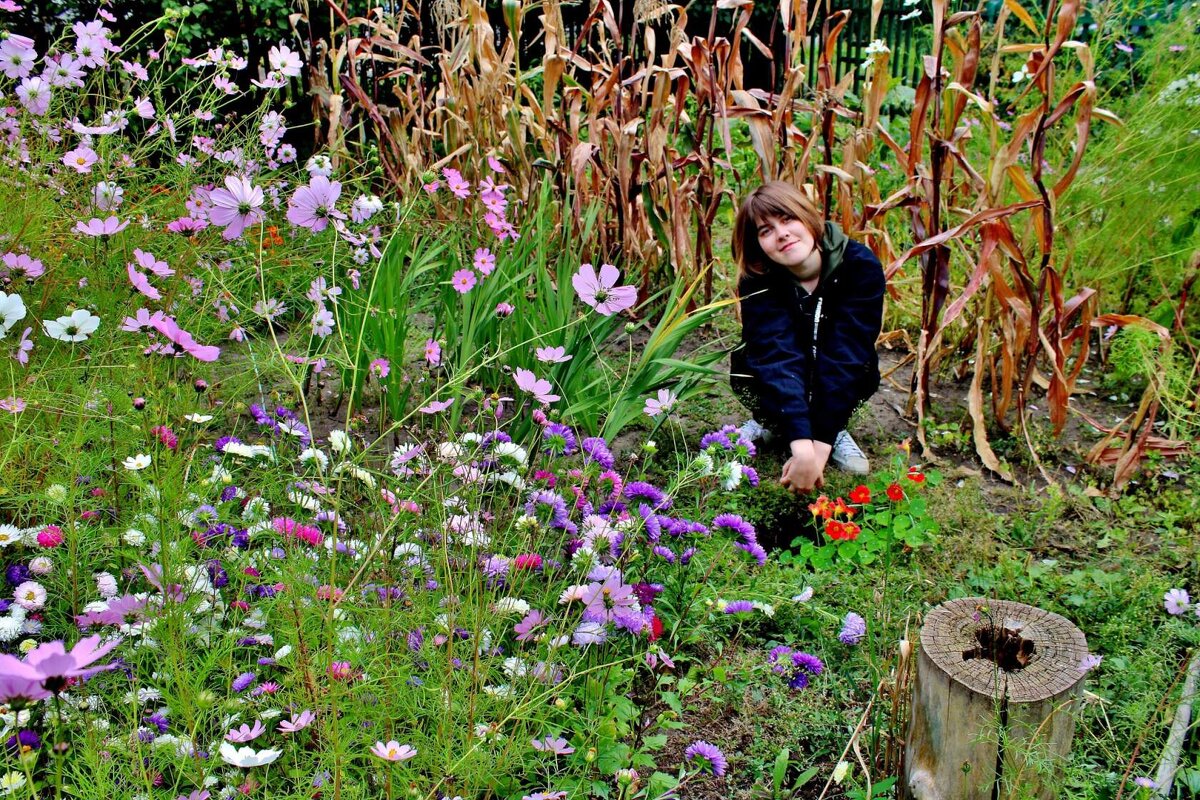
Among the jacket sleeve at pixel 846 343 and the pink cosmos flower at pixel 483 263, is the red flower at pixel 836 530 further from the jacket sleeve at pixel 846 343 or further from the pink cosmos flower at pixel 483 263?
the pink cosmos flower at pixel 483 263

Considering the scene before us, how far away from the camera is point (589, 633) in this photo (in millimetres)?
1495

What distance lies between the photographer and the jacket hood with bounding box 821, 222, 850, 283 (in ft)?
8.28

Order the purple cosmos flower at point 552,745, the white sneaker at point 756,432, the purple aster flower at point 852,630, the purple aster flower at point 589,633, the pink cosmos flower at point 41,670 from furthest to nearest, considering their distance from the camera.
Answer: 1. the white sneaker at point 756,432
2. the purple aster flower at point 852,630
3. the purple aster flower at point 589,633
4. the purple cosmos flower at point 552,745
5. the pink cosmos flower at point 41,670

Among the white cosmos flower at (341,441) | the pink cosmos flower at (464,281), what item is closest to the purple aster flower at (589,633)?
the white cosmos flower at (341,441)

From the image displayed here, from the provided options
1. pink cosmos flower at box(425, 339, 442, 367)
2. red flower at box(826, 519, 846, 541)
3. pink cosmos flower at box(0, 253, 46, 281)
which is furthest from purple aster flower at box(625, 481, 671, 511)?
pink cosmos flower at box(0, 253, 46, 281)

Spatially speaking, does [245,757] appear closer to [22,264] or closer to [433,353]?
[22,264]

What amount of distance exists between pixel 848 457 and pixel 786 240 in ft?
2.08

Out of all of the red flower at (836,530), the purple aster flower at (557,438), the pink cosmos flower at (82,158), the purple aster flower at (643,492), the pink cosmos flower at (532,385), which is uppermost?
the pink cosmos flower at (82,158)

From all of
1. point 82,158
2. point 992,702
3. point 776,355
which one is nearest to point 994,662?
point 992,702

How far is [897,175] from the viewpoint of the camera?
5.07m

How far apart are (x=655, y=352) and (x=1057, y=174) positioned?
7.35 feet

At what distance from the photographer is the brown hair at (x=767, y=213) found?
248 cm

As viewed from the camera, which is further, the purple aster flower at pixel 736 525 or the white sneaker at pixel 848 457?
the white sneaker at pixel 848 457

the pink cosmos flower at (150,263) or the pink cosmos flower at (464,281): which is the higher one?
the pink cosmos flower at (150,263)
